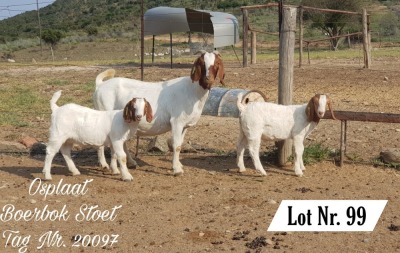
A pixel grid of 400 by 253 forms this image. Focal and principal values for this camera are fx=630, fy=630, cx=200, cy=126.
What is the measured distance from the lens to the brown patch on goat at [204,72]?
8922mm

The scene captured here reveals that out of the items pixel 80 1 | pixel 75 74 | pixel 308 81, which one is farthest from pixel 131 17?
pixel 308 81

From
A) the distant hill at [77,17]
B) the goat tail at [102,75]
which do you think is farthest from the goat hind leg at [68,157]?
the distant hill at [77,17]

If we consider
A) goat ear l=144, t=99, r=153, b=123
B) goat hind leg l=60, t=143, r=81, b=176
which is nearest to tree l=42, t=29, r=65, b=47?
goat hind leg l=60, t=143, r=81, b=176

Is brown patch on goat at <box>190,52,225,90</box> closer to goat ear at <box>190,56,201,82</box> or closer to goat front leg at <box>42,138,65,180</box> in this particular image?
goat ear at <box>190,56,201,82</box>

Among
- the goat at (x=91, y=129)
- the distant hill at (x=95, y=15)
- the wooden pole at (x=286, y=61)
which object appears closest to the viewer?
the goat at (x=91, y=129)

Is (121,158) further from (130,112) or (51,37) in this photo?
(51,37)

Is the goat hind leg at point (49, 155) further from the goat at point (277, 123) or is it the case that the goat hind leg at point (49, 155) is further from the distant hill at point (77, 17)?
the distant hill at point (77, 17)

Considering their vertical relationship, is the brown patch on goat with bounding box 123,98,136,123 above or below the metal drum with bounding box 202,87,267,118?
above

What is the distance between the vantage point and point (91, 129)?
8.88m

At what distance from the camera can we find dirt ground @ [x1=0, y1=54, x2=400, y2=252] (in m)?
6.55

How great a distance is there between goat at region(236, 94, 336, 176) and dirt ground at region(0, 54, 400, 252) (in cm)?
42

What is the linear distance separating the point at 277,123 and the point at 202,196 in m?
1.81

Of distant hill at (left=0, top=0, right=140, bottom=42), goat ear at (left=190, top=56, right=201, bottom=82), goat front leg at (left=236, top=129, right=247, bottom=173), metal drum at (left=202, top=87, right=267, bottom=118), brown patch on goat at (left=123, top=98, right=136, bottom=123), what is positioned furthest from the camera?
distant hill at (left=0, top=0, right=140, bottom=42)

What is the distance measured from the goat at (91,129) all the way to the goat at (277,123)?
1.47m
